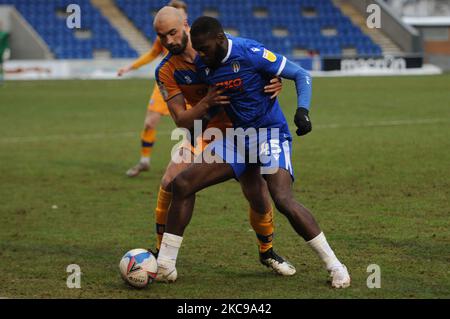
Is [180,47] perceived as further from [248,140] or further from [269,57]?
[248,140]

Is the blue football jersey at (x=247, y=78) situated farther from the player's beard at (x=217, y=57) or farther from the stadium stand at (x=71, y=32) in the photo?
the stadium stand at (x=71, y=32)

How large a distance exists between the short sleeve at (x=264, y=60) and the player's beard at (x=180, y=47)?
0.49 metres

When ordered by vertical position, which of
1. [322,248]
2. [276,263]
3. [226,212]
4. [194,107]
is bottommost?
[226,212]

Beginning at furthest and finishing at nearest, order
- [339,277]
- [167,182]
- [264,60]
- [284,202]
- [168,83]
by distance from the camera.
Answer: [167,182] < [168,83] < [264,60] < [284,202] < [339,277]

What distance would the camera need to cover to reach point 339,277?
655 cm

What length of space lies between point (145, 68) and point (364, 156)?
3035 cm

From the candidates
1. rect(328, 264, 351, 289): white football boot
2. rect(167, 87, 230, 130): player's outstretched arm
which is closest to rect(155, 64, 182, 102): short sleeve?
rect(167, 87, 230, 130): player's outstretched arm

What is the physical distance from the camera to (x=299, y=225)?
6.70 metres

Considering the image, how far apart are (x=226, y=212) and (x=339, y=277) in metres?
3.84

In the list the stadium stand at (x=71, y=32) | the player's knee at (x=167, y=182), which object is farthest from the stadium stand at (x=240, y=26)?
the player's knee at (x=167, y=182)

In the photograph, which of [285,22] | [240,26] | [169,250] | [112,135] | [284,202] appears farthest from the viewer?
[285,22]

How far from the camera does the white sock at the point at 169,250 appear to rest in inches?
274

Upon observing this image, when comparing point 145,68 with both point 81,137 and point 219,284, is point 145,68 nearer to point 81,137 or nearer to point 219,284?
point 81,137

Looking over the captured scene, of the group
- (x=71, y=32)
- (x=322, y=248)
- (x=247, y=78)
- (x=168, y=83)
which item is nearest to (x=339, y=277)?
(x=322, y=248)
